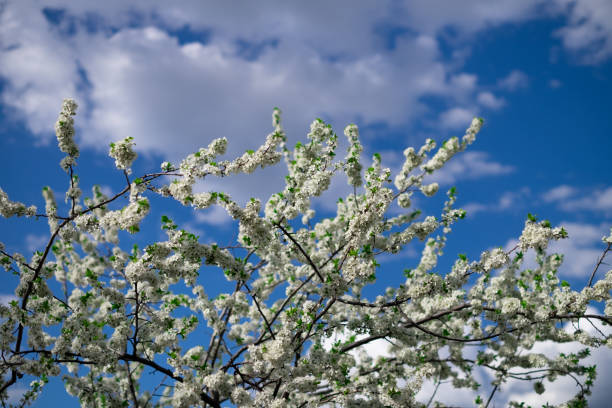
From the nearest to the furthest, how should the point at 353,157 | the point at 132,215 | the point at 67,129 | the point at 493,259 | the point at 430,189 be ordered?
the point at 132,215, the point at 67,129, the point at 493,259, the point at 353,157, the point at 430,189

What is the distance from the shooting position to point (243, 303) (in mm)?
10648

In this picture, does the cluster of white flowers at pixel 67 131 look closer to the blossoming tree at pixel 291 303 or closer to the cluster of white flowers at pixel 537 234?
the blossoming tree at pixel 291 303

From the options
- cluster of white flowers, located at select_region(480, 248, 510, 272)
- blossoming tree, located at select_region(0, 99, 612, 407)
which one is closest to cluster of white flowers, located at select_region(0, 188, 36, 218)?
blossoming tree, located at select_region(0, 99, 612, 407)

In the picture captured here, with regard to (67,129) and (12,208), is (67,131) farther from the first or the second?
(12,208)

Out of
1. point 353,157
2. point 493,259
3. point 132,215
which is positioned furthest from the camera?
point 353,157

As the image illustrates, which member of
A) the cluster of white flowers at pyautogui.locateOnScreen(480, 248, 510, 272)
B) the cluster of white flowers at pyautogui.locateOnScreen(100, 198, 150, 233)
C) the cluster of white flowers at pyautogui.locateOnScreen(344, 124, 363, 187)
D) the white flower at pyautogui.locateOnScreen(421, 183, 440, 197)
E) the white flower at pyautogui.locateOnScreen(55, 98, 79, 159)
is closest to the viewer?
the cluster of white flowers at pyautogui.locateOnScreen(100, 198, 150, 233)

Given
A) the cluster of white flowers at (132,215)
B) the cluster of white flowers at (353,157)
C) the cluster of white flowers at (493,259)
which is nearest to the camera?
the cluster of white flowers at (132,215)

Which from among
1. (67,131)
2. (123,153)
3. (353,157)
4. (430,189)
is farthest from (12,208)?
(430,189)

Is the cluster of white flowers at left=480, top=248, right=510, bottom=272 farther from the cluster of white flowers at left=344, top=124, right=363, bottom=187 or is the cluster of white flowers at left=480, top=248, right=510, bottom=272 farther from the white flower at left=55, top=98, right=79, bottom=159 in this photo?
the white flower at left=55, top=98, right=79, bottom=159

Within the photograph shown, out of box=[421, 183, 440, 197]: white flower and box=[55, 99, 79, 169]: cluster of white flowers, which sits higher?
box=[55, 99, 79, 169]: cluster of white flowers

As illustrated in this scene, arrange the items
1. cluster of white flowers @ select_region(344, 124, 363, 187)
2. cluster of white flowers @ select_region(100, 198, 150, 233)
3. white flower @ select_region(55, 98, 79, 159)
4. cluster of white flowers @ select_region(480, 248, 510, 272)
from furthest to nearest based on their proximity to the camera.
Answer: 1. cluster of white flowers @ select_region(344, 124, 363, 187)
2. cluster of white flowers @ select_region(480, 248, 510, 272)
3. white flower @ select_region(55, 98, 79, 159)
4. cluster of white flowers @ select_region(100, 198, 150, 233)

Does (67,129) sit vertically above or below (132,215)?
above

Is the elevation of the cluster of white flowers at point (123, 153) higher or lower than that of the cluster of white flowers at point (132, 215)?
higher

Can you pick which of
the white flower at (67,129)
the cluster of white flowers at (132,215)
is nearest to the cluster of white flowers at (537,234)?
the cluster of white flowers at (132,215)
